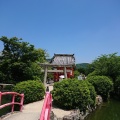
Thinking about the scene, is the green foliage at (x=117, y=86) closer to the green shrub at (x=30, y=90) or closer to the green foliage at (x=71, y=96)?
the green foliage at (x=71, y=96)

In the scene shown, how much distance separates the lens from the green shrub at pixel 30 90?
47.9 feet

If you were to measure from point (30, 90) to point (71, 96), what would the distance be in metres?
2.82

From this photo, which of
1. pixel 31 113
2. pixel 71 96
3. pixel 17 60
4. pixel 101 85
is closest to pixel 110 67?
pixel 101 85

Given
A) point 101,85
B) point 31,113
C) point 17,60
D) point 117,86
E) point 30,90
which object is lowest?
point 31,113

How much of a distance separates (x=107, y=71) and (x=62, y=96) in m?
14.9

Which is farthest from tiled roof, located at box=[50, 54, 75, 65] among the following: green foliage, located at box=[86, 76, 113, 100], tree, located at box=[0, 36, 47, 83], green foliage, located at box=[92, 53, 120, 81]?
tree, located at box=[0, 36, 47, 83]

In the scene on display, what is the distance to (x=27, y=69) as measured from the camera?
20.0m

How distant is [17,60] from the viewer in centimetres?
2055

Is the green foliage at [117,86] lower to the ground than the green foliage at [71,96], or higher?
higher

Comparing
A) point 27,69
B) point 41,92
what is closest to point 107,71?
point 27,69

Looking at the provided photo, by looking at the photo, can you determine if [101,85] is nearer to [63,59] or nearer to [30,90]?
[30,90]

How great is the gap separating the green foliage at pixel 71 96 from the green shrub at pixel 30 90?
1360 mm

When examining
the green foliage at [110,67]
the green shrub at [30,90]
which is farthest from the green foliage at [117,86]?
the green shrub at [30,90]

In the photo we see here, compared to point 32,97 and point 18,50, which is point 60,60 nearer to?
point 18,50
